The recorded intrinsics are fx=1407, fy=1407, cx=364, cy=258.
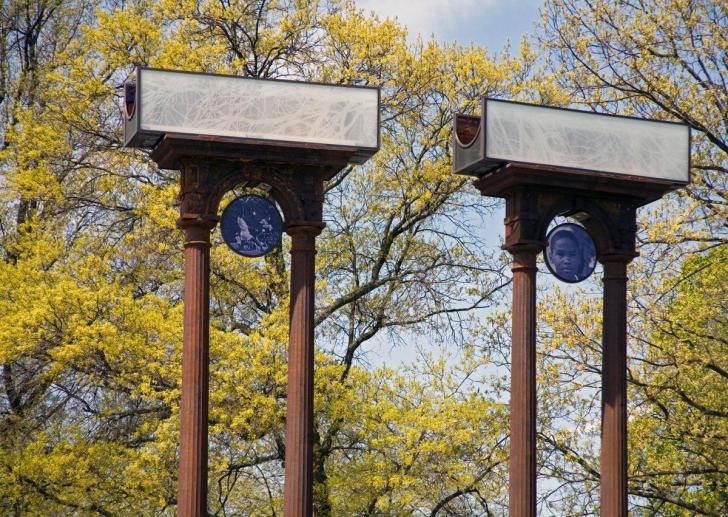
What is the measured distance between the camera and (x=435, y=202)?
21.7 meters

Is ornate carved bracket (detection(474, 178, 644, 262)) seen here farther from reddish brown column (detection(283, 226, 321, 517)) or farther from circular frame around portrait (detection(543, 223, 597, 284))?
reddish brown column (detection(283, 226, 321, 517))

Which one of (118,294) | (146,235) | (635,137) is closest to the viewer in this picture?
(635,137)

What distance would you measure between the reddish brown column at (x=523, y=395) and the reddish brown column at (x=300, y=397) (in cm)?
204

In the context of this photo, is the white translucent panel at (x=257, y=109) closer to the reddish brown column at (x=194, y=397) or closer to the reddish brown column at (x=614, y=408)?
the reddish brown column at (x=194, y=397)

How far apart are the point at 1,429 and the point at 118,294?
3076 millimetres

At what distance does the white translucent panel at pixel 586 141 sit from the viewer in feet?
45.7

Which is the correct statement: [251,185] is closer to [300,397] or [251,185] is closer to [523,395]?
[300,397]

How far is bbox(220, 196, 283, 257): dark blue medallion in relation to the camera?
1387 cm

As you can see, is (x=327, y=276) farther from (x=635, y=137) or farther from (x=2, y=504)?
(x=635, y=137)

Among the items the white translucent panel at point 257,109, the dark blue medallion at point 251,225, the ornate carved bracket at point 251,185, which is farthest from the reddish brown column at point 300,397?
the white translucent panel at point 257,109

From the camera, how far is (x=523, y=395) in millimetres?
13953

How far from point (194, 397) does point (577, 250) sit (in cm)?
428

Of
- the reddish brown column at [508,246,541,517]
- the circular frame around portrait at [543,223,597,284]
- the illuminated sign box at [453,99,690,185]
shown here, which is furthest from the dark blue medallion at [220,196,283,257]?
the circular frame around portrait at [543,223,597,284]

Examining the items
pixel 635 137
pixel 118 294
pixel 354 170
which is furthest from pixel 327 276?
pixel 635 137
